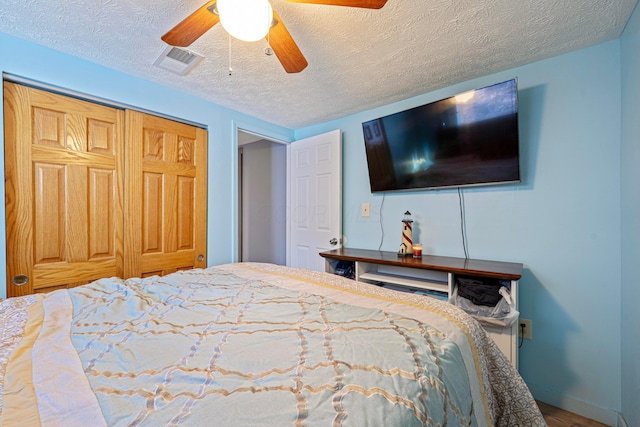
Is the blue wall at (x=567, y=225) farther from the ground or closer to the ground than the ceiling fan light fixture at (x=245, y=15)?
closer to the ground

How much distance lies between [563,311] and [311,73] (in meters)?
2.39

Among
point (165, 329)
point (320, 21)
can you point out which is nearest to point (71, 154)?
point (165, 329)

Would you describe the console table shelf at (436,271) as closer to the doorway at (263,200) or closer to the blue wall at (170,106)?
the blue wall at (170,106)

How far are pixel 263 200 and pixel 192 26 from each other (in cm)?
285

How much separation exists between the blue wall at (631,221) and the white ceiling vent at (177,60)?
2.48 metres

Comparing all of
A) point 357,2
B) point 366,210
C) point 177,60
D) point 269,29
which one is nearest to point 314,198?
point 366,210

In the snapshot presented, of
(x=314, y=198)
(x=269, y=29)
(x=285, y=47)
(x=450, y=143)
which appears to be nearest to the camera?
(x=269, y=29)

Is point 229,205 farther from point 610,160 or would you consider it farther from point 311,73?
point 610,160

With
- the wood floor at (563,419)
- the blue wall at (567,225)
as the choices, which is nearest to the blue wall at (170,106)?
the blue wall at (567,225)

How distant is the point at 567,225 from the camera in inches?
69.5

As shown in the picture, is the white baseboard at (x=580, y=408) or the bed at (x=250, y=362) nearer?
the bed at (x=250, y=362)

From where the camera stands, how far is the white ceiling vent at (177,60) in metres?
1.77

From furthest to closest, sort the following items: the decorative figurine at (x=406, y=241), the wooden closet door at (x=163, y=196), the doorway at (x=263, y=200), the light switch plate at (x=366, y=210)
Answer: the doorway at (x=263, y=200) < the light switch plate at (x=366, y=210) < the decorative figurine at (x=406, y=241) < the wooden closet door at (x=163, y=196)

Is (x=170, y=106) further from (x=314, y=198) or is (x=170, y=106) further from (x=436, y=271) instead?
(x=436, y=271)
